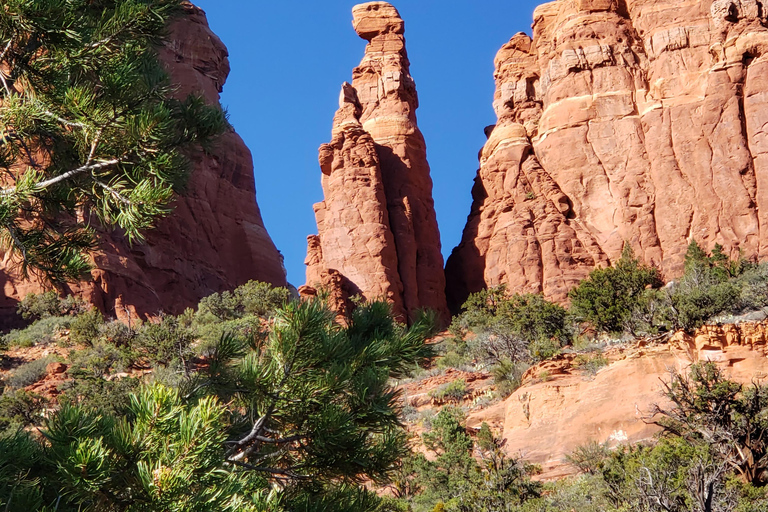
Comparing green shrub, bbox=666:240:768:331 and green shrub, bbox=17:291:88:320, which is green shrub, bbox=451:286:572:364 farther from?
green shrub, bbox=17:291:88:320

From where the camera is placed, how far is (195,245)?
47.0 metres

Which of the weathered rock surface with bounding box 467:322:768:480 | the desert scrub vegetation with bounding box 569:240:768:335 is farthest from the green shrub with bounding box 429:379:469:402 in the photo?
the desert scrub vegetation with bounding box 569:240:768:335

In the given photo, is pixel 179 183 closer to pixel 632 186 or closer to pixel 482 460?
pixel 482 460

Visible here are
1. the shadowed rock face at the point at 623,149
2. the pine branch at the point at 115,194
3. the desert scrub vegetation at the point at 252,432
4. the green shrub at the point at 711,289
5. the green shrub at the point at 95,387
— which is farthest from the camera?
the shadowed rock face at the point at 623,149

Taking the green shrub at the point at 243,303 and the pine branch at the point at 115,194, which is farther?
the green shrub at the point at 243,303

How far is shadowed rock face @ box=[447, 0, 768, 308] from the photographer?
40.6m

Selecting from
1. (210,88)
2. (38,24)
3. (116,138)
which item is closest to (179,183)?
(116,138)

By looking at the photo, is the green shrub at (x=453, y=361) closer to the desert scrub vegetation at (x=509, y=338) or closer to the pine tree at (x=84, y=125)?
the desert scrub vegetation at (x=509, y=338)

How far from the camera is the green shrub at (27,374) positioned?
A: 29.9 m

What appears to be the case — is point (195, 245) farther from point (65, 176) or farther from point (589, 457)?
point (65, 176)

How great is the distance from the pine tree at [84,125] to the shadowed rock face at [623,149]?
111 feet

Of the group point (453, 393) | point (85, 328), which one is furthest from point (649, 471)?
point (85, 328)

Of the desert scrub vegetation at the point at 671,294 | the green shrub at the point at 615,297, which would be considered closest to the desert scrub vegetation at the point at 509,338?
the green shrub at the point at 615,297

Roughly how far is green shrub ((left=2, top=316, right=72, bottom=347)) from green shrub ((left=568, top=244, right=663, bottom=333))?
63.9 feet
